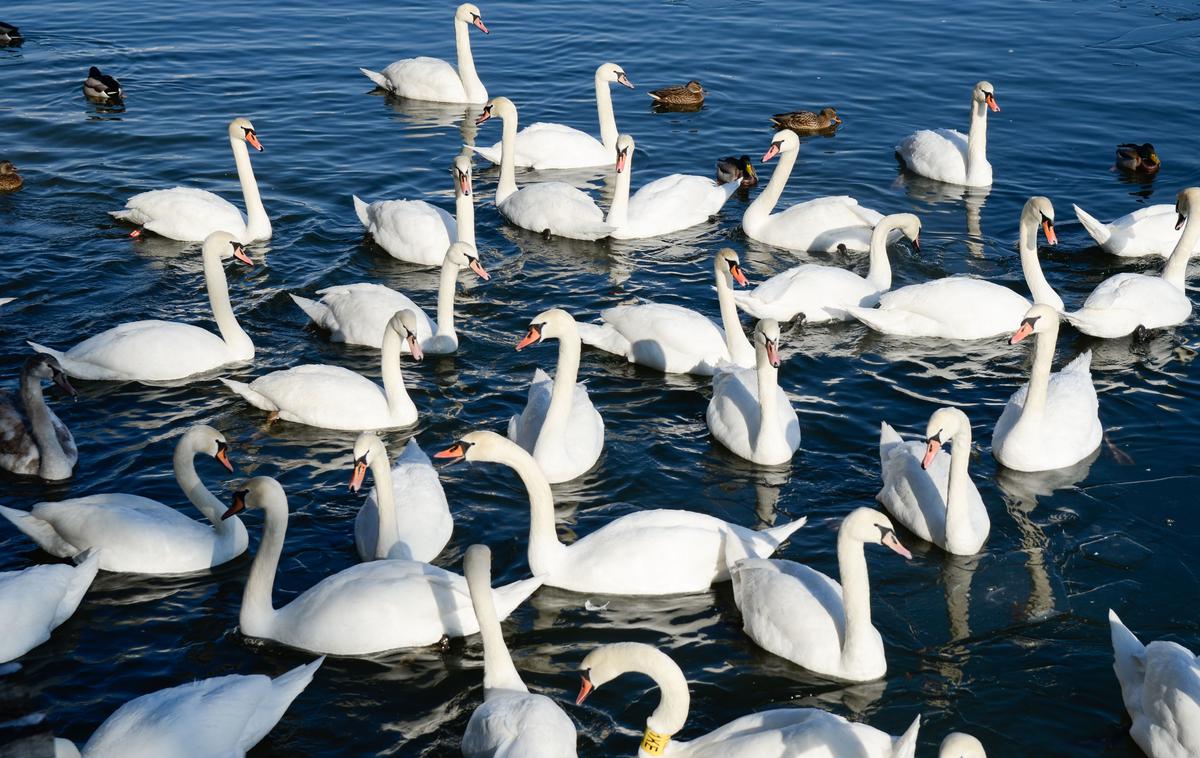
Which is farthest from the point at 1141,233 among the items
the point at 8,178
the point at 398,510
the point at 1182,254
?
the point at 8,178

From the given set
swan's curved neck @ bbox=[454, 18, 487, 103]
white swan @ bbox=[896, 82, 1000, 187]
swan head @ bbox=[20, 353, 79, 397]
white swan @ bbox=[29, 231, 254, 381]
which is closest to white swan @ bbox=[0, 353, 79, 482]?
swan head @ bbox=[20, 353, 79, 397]

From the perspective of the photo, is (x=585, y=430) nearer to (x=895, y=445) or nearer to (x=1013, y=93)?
(x=895, y=445)

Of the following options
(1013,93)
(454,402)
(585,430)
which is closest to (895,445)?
(585,430)

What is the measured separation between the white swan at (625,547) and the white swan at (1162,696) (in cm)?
261

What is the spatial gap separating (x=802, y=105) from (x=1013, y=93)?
382cm

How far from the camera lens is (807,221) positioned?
16.6 m

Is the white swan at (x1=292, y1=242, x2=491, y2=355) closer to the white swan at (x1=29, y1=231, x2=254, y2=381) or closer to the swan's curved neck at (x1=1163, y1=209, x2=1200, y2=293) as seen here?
the white swan at (x1=29, y1=231, x2=254, y2=381)

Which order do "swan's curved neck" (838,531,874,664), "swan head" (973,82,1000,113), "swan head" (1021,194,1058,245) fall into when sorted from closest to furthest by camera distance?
"swan's curved neck" (838,531,874,664) → "swan head" (1021,194,1058,245) → "swan head" (973,82,1000,113)

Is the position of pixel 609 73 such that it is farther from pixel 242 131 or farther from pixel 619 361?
pixel 619 361

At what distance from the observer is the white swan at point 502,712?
747 cm

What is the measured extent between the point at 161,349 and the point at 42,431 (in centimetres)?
194

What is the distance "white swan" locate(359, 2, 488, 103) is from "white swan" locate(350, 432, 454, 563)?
44.5 feet

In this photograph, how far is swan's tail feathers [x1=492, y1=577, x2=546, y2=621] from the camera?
30.0 feet

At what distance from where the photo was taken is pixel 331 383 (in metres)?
12.1
